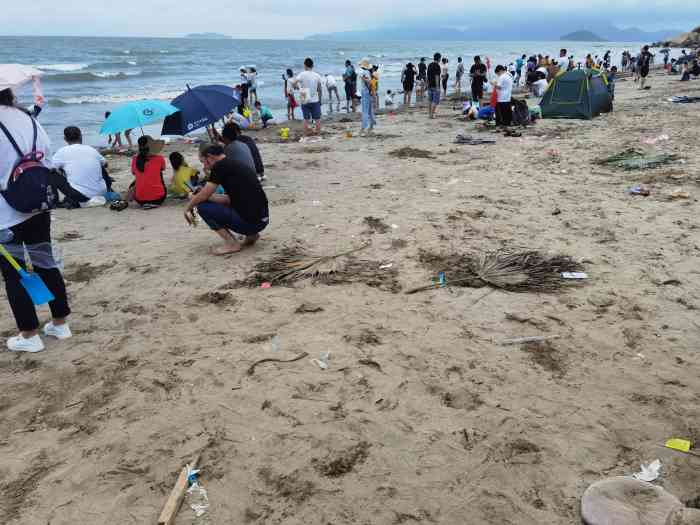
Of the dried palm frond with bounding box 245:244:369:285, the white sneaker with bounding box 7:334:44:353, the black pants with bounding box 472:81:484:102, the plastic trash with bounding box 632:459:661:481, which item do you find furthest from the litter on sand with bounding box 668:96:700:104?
A: the white sneaker with bounding box 7:334:44:353

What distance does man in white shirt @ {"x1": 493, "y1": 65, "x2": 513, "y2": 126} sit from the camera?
1041 centimetres

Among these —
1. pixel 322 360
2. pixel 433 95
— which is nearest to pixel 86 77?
pixel 433 95

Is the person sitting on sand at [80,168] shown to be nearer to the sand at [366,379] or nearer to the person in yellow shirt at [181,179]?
the person in yellow shirt at [181,179]

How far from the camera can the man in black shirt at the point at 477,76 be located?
520 inches

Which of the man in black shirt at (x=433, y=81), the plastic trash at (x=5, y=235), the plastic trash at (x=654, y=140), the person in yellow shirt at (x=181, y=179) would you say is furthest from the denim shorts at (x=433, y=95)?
the plastic trash at (x=5, y=235)

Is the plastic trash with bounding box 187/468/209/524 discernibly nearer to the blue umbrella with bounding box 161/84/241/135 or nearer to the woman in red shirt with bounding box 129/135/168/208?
the woman in red shirt with bounding box 129/135/168/208

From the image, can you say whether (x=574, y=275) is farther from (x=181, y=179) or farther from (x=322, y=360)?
(x=181, y=179)

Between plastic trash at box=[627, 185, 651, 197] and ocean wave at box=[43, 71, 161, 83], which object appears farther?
ocean wave at box=[43, 71, 161, 83]

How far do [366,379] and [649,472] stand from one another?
150cm

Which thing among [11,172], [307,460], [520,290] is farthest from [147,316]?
[520,290]

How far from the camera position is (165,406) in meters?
2.83

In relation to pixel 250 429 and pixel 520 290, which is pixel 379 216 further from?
pixel 250 429

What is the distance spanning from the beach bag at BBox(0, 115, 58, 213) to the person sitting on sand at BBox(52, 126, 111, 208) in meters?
3.73

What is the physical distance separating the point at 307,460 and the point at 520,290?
2.32m
